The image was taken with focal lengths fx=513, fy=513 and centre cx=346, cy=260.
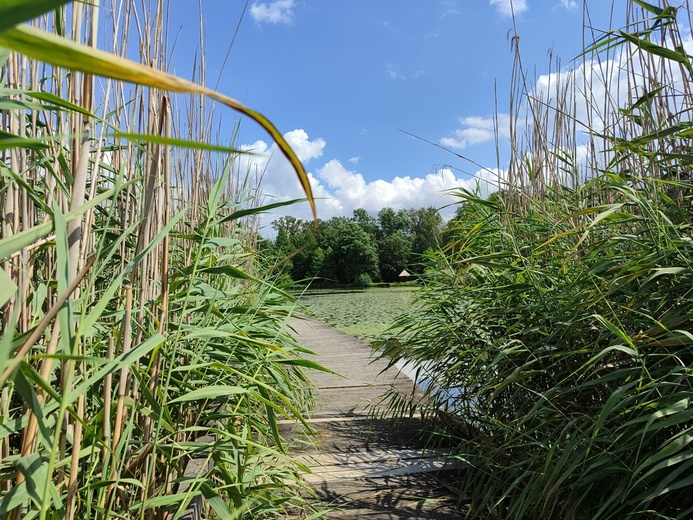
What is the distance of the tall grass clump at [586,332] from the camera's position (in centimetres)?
100

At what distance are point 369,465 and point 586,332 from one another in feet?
2.91

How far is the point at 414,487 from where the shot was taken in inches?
63.1

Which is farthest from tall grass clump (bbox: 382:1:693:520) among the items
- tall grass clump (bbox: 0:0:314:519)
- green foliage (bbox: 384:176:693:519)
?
tall grass clump (bbox: 0:0:314:519)

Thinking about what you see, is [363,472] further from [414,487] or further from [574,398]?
[574,398]

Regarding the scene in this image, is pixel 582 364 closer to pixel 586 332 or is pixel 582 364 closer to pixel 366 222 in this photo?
pixel 586 332

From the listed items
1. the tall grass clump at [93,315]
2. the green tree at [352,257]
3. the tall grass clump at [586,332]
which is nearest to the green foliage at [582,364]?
the tall grass clump at [586,332]

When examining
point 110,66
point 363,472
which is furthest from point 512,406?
point 110,66

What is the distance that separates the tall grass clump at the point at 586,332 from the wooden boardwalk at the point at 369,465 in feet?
0.41

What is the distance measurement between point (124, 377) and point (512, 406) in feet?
3.87

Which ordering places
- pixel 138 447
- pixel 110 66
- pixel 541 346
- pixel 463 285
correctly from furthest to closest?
pixel 463 285, pixel 541 346, pixel 138 447, pixel 110 66

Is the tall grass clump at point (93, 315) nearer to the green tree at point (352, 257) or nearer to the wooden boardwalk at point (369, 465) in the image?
the wooden boardwalk at point (369, 465)

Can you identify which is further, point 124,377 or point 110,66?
point 124,377

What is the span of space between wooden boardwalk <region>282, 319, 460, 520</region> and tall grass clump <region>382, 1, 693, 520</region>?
0.41 ft

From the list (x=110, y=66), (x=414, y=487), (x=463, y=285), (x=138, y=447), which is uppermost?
(x=110, y=66)
